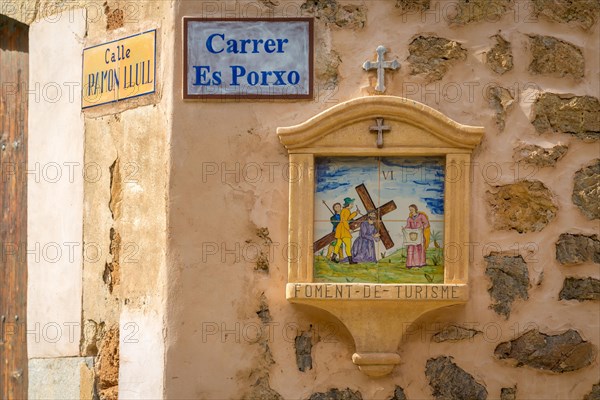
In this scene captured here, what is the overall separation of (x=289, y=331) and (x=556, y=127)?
1.77 m

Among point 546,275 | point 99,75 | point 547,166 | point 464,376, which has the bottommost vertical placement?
point 464,376

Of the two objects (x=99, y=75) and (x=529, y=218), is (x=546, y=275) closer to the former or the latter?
(x=529, y=218)

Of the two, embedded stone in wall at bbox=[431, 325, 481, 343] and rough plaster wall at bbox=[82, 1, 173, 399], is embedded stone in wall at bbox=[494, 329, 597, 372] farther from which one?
rough plaster wall at bbox=[82, 1, 173, 399]

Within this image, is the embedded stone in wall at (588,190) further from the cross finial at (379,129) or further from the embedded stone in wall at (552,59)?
the cross finial at (379,129)

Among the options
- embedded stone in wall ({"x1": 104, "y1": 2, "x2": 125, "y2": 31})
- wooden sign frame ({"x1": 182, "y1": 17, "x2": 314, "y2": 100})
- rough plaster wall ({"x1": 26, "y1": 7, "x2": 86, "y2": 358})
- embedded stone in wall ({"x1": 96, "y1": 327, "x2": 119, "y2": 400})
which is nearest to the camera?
wooden sign frame ({"x1": 182, "y1": 17, "x2": 314, "y2": 100})

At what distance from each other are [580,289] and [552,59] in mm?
1222

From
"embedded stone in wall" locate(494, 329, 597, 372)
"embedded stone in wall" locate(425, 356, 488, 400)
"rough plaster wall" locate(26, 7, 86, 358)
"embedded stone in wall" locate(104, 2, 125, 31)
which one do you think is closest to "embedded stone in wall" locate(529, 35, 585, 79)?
"embedded stone in wall" locate(494, 329, 597, 372)

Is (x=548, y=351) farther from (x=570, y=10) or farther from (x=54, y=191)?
(x=54, y=191)

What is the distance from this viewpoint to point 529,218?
25.2 feet

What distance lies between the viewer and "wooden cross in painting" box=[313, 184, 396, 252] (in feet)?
25.0

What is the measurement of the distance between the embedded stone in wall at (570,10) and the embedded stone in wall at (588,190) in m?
0.76

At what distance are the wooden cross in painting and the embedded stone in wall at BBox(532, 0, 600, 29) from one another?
1.31 meters

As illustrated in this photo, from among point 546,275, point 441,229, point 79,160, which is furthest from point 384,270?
point 79,160

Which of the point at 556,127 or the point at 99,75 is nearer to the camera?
the point at 556,127
